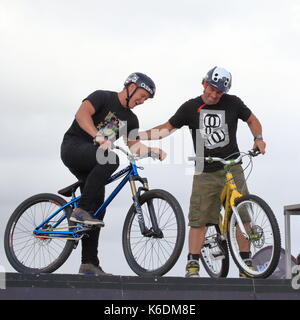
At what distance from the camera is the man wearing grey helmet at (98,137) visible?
7.84 metres

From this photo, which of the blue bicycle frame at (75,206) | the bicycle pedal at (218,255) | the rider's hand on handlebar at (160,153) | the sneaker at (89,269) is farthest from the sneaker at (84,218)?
the bicycle pedal at (218,255)

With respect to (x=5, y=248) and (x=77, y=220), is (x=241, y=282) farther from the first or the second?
(x=5, y=248)

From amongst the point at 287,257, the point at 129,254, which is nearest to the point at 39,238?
the point at 129,254

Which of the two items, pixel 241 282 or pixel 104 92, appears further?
pixel 104 92

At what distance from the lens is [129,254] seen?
802 centimetres

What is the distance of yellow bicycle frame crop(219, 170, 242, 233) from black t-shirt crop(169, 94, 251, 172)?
298 mm

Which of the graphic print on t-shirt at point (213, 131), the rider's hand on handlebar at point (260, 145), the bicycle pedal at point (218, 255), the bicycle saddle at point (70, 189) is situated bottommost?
the bicycle pedal at point (218, 255)

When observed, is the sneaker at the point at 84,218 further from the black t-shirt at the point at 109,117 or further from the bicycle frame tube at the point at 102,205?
the black t-shirt at the point at 109,117

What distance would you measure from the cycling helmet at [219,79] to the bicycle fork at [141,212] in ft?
4.67

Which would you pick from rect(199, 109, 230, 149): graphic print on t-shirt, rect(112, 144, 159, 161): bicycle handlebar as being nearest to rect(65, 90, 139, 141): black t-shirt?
rect(112, 144, 159, 161): bicycle handlebar

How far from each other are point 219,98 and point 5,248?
3.30 m

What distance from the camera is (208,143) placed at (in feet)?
27.9

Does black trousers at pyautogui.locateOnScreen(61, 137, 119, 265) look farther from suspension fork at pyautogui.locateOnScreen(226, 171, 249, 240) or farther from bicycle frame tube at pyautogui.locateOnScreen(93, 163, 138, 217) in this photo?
suspension fork at pyautogui.locateOnScreen(226, 171, 249, 240)
